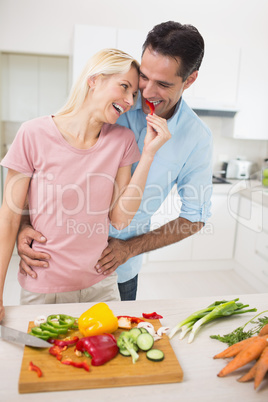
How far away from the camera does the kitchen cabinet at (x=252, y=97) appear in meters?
3.36

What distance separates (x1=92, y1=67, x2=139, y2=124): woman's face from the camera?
46.6 inches

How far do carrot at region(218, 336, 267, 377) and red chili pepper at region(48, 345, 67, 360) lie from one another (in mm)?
355

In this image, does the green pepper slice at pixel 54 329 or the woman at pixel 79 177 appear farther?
the woman at pixel 79 177

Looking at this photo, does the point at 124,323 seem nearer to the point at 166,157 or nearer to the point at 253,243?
the point at 166,157

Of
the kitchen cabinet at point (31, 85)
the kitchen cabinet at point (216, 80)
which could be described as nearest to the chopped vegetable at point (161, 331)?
the kitchen cabinet at point (216, 80)

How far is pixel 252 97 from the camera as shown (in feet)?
11.4

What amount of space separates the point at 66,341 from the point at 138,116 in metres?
0.87

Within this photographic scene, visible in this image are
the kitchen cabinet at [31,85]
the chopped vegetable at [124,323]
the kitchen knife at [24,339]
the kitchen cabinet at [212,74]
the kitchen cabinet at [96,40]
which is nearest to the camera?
the kitchen knife at [24,339]

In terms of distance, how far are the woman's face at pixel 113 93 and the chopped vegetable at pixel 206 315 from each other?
2.08ft

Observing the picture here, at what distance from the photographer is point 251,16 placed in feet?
11.8

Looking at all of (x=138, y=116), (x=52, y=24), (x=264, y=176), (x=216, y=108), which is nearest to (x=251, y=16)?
(x=216, y=108)

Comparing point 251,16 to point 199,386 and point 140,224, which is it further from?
point 199,386

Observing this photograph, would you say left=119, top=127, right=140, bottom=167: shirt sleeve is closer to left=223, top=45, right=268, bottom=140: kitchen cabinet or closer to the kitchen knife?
the kitchen knife

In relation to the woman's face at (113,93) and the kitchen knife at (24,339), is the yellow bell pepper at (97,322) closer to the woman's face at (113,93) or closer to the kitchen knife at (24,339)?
the kitchen knife at (24,339)
